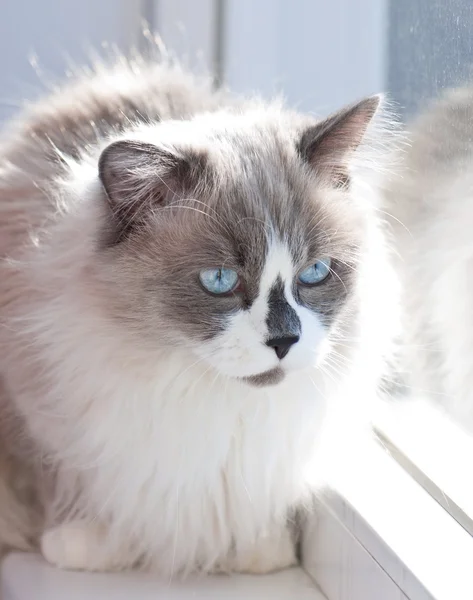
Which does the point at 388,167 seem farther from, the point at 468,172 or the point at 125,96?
the point at 125,96

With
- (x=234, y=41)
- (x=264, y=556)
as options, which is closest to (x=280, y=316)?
(x=264, y=556)

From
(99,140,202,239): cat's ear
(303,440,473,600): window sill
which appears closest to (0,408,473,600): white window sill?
(303,440,473,600): window sill

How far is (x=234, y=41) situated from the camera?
6.95 feet

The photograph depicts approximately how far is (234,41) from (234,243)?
1157mm

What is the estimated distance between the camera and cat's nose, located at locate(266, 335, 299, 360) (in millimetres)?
1060

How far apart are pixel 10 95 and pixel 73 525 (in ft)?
3.74

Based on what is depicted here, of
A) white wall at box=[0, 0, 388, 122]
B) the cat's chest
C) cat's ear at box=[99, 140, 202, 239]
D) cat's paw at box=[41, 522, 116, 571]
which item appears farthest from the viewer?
white wall at box=[0, 0, 388, 122]

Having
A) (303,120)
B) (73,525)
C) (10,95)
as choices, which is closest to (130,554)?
(73,525)

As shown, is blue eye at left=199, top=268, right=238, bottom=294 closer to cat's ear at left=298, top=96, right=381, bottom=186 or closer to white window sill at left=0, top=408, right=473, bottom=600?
cat's ear at left=298, top=96, right=381, bottom=186

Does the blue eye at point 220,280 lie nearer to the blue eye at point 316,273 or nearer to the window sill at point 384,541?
the blue eye at point 316,273

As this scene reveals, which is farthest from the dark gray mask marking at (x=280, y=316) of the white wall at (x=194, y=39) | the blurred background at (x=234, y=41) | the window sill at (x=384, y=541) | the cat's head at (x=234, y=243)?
the white wall at (x=194, y=39)

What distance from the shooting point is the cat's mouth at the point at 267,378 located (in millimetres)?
1105

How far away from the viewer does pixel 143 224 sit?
1140 millimetres

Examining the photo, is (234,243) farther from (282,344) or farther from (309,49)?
(309,49)
